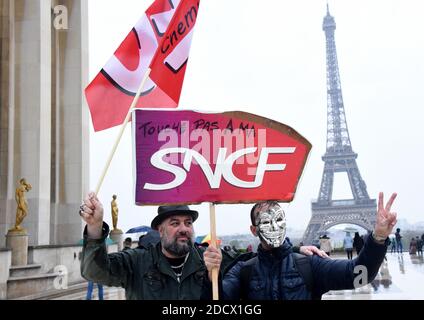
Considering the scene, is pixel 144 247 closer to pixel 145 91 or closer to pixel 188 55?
Answer: pixel 145 91

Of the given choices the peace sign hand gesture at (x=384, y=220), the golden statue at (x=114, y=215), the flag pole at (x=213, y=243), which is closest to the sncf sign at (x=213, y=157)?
the flag pole at (x=213, y=243)

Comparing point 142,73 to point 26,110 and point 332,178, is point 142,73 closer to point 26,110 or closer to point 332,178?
point 26,110

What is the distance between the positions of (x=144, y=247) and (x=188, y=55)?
1935 mm

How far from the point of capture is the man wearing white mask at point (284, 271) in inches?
125

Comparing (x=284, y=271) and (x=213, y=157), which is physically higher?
(x=213, y=157)

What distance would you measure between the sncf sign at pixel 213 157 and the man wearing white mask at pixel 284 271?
245 mm

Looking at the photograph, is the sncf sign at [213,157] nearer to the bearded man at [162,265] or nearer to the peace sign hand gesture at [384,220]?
the bearded man at [162,265]

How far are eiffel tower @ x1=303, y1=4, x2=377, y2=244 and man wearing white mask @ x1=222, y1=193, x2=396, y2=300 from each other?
98.1 feet

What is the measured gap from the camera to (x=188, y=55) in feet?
16.5

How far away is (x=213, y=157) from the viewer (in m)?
3.52

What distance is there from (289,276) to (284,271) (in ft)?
0.14

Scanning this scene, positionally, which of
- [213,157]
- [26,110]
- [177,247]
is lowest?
[177,247]

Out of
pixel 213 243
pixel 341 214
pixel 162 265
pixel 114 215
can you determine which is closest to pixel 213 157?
pixel 213 243
